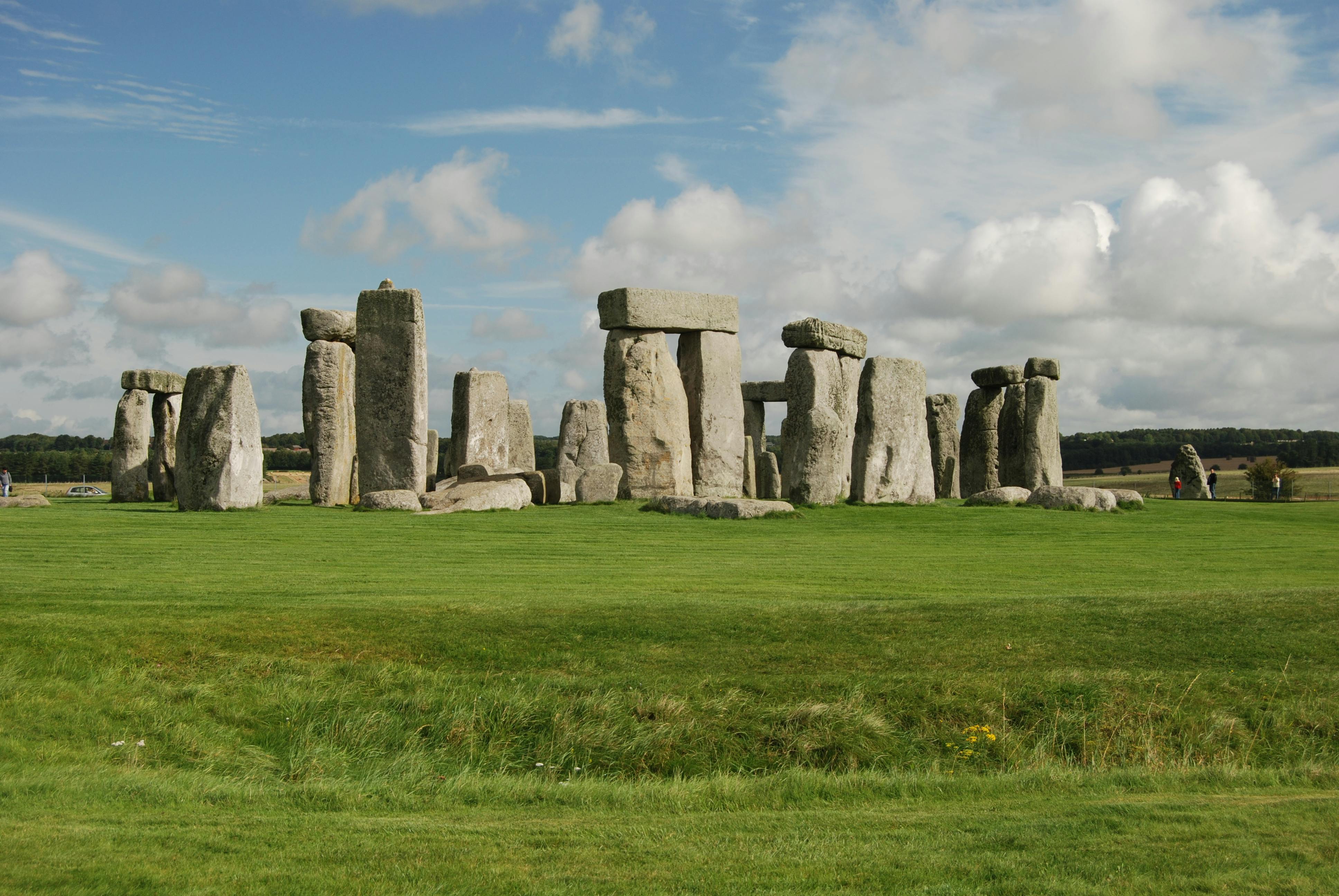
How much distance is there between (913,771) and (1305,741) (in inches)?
104

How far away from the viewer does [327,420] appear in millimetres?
20734

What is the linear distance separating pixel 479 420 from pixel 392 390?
5169mm

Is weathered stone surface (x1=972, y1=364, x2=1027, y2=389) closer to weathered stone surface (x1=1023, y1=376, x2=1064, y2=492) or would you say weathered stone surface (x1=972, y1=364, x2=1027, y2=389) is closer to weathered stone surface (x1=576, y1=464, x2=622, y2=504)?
weathered stone surface (x1=1023, y1=376, x2=1064, y2=492)

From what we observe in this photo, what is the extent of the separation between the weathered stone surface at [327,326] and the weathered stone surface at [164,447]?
4.94m

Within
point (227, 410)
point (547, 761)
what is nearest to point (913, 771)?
point (547, 761)

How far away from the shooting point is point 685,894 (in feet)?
15.6

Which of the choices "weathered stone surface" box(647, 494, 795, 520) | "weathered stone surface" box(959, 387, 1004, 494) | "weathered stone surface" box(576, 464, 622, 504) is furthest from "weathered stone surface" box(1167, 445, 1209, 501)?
"weathered stone surface" box(576, 464, 622, 504)

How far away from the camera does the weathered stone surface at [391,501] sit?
18047 millimetres

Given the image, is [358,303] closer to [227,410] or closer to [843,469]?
[227,410]

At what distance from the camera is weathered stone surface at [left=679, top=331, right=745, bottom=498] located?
73.4 feet

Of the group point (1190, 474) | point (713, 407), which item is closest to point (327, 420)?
point (713, 407)

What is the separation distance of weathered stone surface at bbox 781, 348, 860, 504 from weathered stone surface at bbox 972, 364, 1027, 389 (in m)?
7.23

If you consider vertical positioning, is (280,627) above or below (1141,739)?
above

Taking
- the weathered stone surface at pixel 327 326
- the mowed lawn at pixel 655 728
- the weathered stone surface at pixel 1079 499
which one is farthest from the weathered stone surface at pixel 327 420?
the weathered stone surface at pixel 1079 499
